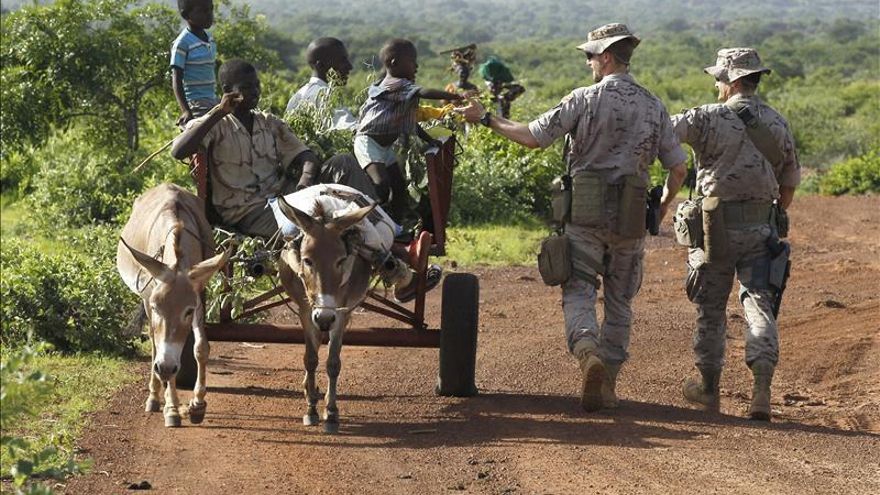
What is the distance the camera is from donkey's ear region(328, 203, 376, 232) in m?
8.62

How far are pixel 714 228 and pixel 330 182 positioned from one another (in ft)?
7.87

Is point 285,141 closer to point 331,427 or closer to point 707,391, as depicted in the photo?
point 331,427

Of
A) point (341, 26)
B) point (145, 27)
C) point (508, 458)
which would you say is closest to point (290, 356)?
point (508, 458)

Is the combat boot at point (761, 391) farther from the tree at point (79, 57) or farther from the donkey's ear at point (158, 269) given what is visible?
the tree at point (79, 57)

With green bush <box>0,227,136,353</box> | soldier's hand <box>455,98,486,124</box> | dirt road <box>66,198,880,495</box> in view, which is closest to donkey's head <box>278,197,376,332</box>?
dirt road <box>66,198,880,495</box>

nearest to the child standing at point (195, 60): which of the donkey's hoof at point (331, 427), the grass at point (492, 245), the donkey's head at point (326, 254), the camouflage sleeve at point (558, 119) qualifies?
the donkey's head at point (326, 254)

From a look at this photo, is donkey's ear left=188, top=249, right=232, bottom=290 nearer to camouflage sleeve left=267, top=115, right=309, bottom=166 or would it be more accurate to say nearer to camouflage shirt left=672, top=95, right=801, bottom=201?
camouflage sleeve left=267, top=115, right=309, bottom=166

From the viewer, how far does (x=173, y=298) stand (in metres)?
8.55

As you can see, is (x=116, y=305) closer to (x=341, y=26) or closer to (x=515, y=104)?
(x=515, y=104)

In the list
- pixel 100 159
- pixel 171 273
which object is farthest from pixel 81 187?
pixel 171 273

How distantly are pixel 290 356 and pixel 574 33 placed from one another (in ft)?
473

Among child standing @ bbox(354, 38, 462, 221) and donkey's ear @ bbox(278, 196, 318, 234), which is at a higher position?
child standing @ bbox(354, 38, 462, 221)

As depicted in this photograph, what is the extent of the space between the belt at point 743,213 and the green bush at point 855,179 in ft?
49.7

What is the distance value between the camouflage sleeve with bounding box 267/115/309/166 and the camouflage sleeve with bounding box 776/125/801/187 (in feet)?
9.80
